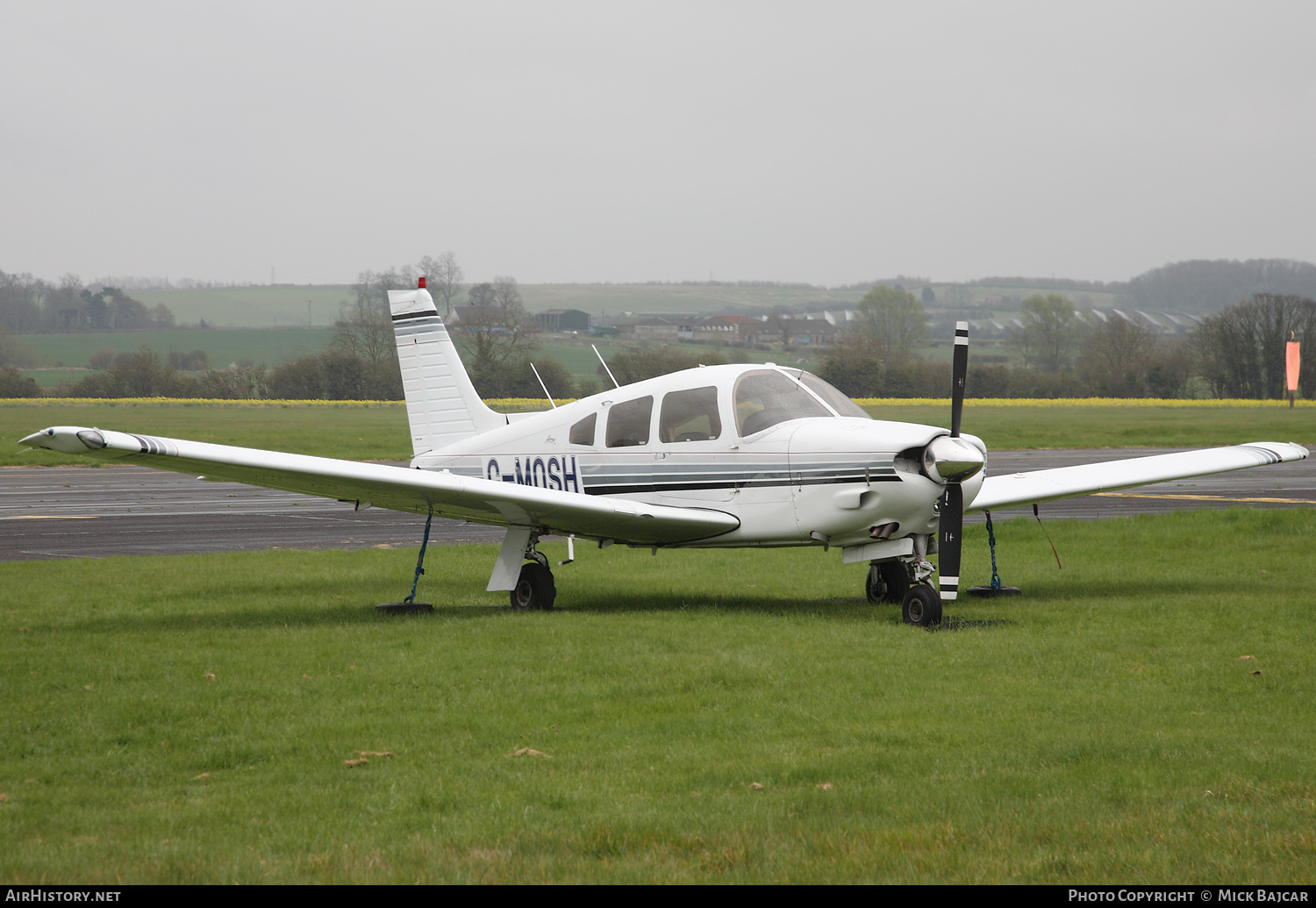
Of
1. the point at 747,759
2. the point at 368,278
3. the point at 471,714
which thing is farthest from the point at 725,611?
the point at 368,278

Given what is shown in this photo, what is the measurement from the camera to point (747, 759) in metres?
6.01

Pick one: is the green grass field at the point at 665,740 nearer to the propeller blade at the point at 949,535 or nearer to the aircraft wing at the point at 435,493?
the propeller blade at the point at 949,535

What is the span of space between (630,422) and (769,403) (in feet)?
4.92

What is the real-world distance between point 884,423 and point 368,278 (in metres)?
53.6

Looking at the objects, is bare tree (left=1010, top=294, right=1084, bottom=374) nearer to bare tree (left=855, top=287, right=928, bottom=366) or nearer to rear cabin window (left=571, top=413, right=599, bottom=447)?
bare tree (left=855, top=287, right=928, bottom=366)

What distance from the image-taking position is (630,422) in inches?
472

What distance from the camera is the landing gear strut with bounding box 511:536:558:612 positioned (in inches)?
471

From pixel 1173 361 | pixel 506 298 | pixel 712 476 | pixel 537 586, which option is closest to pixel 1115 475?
pixel 712 476

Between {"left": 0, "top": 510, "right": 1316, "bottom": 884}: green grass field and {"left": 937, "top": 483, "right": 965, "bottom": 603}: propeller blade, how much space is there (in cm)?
57

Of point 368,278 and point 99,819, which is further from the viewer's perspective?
point 368,278

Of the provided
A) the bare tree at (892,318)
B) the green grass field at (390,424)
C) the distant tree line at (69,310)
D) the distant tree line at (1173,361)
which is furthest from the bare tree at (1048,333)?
the distant tree line at (69,310)

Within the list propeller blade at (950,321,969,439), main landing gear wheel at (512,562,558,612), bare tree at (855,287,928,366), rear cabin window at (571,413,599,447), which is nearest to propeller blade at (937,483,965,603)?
propeller blade at (950,321,969,439)

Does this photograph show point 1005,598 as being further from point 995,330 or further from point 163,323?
point 163,323

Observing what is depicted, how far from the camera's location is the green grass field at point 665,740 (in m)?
4.59
